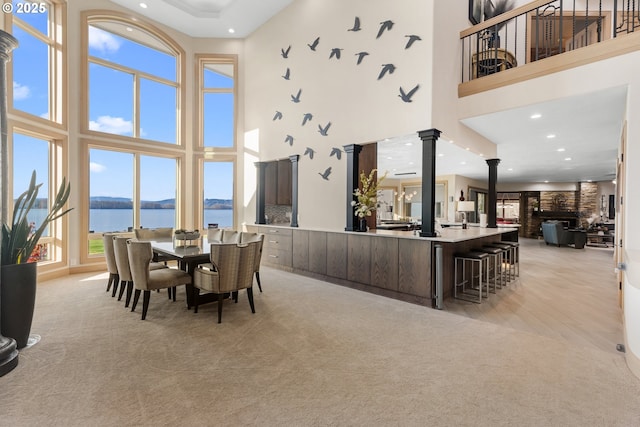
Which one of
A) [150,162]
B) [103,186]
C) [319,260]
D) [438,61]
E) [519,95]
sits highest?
[438,61]

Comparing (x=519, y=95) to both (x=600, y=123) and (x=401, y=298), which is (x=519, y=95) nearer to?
(x=600, y=123)

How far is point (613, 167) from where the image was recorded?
9.64 meters

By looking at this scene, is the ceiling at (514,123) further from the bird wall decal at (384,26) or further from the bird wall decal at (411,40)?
the bird wall decal at (384,26)

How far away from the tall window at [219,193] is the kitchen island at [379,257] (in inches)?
89.5

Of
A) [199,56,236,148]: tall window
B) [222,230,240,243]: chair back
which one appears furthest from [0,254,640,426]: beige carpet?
[199,56,236,148]: tall window

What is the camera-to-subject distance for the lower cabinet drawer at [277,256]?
6.24m

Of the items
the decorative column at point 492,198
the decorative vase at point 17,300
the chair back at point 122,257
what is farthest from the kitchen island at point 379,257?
the decorative vase at point 17,300

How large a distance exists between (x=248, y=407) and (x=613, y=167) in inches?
490

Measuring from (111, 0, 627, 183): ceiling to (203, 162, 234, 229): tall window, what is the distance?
3261 millimetres

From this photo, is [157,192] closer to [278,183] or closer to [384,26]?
[278,183]

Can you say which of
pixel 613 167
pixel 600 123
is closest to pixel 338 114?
pixel 600 123

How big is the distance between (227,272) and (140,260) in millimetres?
974

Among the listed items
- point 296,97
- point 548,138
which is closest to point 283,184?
point 296,97

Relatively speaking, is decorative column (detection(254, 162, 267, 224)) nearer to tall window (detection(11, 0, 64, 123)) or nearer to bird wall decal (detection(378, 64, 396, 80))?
bird wall decal (detection(378, 64, 396, 80))
